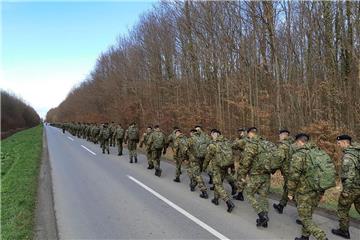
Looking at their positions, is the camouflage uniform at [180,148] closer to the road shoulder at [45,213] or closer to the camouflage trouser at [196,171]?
the camouflage trouser at [196,171]

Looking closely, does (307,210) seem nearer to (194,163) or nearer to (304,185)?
(304,185)

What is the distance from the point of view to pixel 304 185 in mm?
7691

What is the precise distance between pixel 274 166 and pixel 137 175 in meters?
7.74

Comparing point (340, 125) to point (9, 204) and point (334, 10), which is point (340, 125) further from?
point (9, 204)

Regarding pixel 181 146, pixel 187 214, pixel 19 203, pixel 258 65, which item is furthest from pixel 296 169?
Result: pixel 258 65

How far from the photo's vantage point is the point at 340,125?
600 inches

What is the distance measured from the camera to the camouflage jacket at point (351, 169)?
769cm

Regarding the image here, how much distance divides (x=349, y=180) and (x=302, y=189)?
0.86 metres

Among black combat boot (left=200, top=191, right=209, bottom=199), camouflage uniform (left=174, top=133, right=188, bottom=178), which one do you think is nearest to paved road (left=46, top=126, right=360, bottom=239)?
black combat boot (left=200, top=191, right=209, bottom=199)

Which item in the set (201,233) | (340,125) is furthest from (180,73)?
(201,233)

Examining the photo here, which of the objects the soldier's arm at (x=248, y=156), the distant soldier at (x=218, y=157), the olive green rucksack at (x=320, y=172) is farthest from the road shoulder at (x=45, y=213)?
the olive green rucksack at (x=320, y=172)

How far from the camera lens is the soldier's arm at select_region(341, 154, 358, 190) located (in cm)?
768

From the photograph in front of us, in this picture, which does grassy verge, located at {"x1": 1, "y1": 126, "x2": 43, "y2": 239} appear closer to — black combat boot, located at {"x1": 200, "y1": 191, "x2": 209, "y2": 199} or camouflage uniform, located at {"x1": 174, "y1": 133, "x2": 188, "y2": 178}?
black combat boot, located at {"x1": 200, "y1": 191, "x2": 209, "y2": 199}

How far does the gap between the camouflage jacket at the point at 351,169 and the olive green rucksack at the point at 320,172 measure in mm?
346
